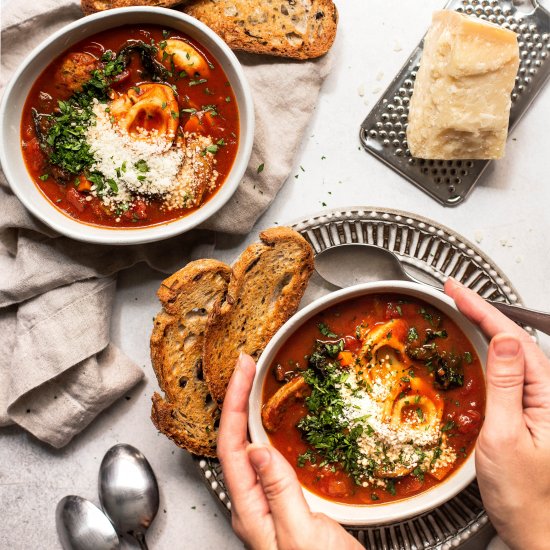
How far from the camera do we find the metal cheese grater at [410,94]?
11.7 ft

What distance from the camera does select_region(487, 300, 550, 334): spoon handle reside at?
10.5ft

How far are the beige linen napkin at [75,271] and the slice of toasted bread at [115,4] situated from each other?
15cm

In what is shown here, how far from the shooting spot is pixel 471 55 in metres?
3.29

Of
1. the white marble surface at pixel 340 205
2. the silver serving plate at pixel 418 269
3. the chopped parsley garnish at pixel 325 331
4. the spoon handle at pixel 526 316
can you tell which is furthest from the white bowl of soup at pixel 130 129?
the spoon handle at pixel 526 316

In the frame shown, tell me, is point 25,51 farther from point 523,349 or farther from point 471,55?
point 523,349

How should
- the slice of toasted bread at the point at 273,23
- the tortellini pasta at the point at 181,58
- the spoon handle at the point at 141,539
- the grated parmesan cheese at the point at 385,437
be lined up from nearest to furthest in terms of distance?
the grated parmesan cheese at the point at 385,437 → the tortellini pasta at the point at 181,58 → the slice of toasted bread at the point at 273,23 → the spoon handle at the point at 141,539

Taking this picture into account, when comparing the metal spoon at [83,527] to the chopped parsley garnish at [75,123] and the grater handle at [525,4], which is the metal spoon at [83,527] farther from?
the grater handle at [525,4]

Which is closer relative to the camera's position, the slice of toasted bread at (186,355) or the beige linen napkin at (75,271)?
the slice of toasted bread at (186,355)

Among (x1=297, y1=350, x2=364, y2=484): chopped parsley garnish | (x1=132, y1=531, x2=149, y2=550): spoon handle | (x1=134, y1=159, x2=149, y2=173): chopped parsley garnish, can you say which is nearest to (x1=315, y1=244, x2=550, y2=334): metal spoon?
(x1=297, y1=350, x2=364, y2=484): chopped parsley garnish

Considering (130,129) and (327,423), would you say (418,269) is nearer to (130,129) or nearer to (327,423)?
(327,423)

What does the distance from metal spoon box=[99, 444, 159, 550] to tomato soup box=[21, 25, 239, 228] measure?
129cm

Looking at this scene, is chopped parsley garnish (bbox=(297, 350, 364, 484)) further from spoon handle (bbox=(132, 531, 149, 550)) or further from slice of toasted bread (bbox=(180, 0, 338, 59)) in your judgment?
slice of toasted bread (bbox=(180, 0, 338, 59))

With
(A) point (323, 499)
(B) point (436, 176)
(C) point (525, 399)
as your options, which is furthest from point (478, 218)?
(A) point (323, 499)

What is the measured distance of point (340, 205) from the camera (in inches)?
147
